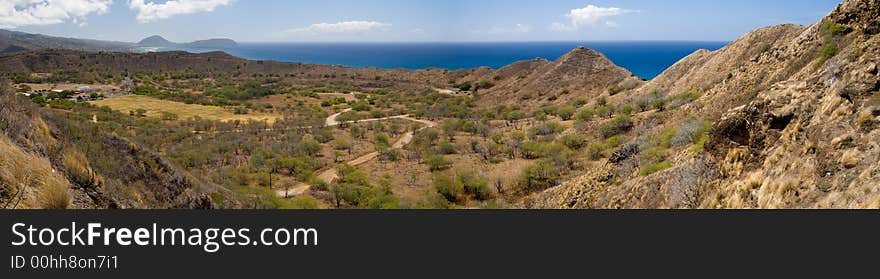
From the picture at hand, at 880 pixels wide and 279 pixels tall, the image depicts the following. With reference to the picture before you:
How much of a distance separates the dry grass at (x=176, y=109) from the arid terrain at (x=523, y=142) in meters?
0.36

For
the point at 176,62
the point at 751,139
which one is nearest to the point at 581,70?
the point at 751,139

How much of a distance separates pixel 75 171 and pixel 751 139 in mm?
11951

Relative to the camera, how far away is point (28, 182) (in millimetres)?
6020

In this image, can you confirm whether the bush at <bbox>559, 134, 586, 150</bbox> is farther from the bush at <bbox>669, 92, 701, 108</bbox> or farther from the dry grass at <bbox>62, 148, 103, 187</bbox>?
the dry grass at <bbox>62, 148, 103, 187</bbox>

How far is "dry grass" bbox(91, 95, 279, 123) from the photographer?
2121 inches

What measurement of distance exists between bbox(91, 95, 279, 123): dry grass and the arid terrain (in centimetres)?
36

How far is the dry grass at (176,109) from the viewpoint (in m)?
53.9

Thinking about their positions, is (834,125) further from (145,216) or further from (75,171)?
(75,171)

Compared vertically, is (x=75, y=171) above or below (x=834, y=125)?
below

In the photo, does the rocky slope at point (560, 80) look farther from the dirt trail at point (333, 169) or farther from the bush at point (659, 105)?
the bush at point (659, 105)

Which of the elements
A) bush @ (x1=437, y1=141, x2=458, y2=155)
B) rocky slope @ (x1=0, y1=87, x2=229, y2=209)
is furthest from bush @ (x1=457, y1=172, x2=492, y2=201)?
rocky slope @ (x1=0, y1=87, x2=229, y2=209)

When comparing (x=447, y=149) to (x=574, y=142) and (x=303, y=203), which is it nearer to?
(x=574, y=142)

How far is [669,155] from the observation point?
1388 centimetres

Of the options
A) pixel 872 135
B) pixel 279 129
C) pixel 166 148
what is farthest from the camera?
pixel 279 129
